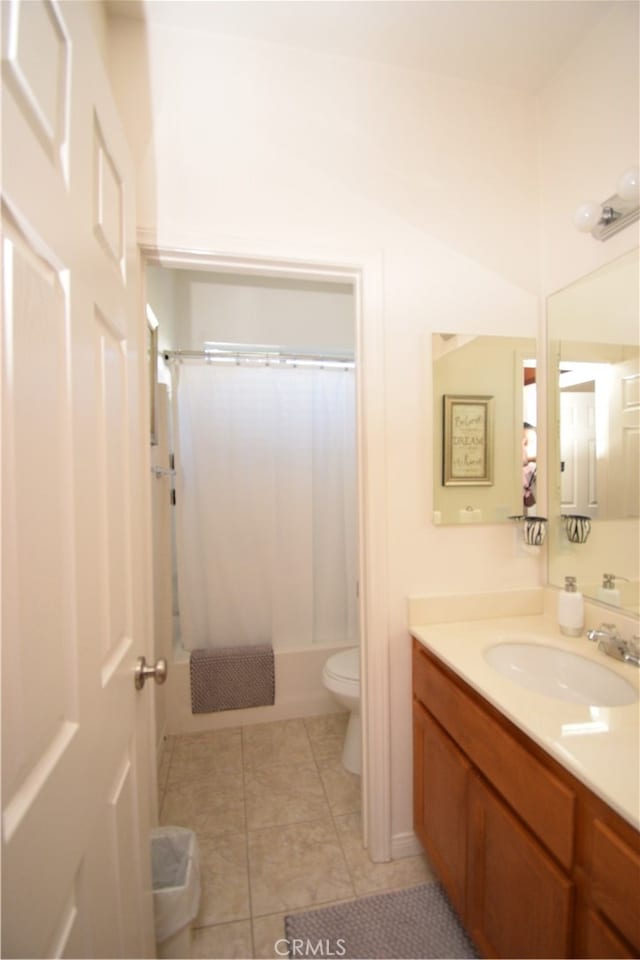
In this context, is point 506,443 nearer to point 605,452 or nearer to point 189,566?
point 605,452

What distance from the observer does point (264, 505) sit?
2277 mm

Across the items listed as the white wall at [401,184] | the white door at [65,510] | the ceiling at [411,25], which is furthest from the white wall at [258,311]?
the white door at [65,510]

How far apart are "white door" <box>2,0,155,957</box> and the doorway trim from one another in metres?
0.59

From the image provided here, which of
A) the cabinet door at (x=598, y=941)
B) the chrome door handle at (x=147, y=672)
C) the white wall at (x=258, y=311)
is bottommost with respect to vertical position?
the cabinet door at (x=598, y=941)

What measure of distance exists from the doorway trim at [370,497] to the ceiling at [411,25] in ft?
2.11

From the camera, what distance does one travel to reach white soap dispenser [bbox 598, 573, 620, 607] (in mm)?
1228

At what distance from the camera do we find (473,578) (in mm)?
1438

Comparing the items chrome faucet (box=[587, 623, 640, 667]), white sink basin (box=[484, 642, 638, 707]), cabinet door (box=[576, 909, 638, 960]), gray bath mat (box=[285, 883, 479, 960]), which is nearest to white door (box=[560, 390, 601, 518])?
chrome faucet (box=[587, 623, 640, 667])

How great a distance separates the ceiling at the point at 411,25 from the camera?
115 centimetres

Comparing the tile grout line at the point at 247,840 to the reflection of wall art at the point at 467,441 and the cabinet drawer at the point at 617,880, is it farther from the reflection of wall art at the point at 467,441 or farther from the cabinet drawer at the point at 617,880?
the reflection of wall art at the point at 467,441

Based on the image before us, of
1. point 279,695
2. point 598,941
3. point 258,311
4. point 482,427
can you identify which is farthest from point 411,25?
point 279,695

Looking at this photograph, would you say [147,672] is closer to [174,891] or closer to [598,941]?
[174,891]

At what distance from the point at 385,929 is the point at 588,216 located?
7.28 ft

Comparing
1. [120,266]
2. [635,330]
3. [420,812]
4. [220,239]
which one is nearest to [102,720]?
[120,266]
